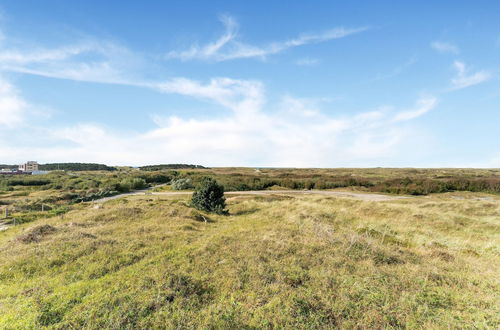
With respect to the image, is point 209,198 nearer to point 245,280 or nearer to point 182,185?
point 245,280

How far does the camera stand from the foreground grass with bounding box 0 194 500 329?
5746 millimetres

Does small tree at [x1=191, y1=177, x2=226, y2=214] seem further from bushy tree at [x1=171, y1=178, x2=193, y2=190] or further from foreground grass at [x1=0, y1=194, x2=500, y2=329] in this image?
bushy tree at [x1=171, y1=178, x2=193, y2=190]

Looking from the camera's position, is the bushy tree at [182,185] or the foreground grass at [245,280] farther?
the bushy tree at [182,185]

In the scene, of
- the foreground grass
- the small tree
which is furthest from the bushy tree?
the foreground grass

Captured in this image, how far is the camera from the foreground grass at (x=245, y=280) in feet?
18.9

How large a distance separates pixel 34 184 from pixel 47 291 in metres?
78.5

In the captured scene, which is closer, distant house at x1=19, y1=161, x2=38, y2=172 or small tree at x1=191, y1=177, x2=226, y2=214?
small tree at x1=191, y1=177, x2=226, y2=214

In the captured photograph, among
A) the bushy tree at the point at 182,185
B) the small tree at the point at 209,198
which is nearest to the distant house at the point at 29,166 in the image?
the bushy tree at the point at 182,185

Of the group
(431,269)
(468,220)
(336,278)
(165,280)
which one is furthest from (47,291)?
(468,220)

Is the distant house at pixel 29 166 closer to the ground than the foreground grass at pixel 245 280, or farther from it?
farther from it

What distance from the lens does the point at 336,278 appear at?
309 inches

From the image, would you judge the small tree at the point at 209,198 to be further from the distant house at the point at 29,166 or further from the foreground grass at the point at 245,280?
the distant house at the point at 29,166

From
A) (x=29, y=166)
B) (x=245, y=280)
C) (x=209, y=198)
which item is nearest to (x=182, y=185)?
(x=209, y=198)

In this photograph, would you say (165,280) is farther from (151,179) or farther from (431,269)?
(151,179)
